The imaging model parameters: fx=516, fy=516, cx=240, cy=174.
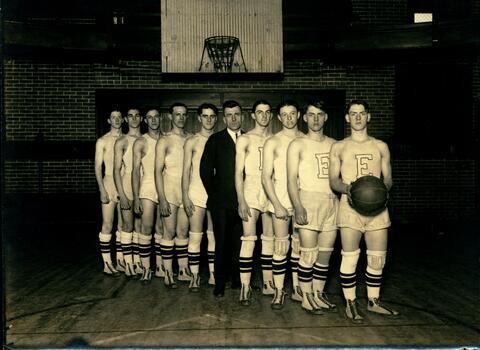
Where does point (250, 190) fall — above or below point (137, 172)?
below

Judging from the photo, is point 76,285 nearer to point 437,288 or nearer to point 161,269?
point 161,269

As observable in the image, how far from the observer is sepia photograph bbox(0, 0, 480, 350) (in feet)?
15.0

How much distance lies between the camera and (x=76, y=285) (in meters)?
6.14

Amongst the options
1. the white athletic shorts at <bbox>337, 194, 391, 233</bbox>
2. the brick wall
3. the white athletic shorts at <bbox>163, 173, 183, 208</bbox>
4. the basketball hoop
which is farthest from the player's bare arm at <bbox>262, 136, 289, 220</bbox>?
the brick wall

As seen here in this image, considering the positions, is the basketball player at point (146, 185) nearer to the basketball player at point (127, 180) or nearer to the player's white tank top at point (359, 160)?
the basketball player at point (127, 180)

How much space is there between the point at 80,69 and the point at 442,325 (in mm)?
8898

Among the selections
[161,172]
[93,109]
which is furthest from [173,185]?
[93,109]

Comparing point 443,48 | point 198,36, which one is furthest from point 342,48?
point 198,36

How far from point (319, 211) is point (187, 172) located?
1.68 meters

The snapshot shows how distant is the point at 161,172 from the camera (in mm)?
5910

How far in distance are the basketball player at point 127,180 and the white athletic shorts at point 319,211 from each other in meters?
2.46

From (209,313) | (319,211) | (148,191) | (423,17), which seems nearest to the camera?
(319,211)

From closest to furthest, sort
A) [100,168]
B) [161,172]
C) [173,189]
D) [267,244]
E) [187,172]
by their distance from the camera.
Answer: [267,244] < [187,172] < [161,172] < [173,189] < [100,168]

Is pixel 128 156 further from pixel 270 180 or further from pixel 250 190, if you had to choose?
pixel 270 180
